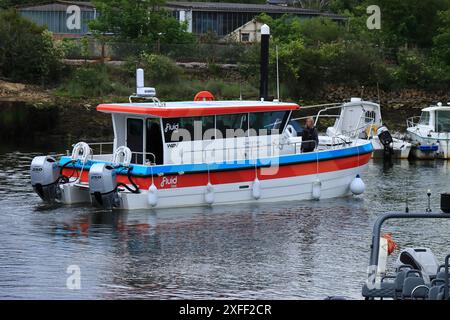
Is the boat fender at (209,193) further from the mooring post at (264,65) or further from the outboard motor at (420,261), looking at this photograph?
the outboard motor at (420,261)

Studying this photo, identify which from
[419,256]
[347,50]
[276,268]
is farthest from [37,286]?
[347,50]

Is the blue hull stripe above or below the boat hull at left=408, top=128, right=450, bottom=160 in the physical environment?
above

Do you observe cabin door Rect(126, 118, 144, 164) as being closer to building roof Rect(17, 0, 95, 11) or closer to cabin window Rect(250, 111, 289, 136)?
cabin window Rect(250, 111, 289, 136)

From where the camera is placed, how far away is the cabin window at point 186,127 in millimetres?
29453

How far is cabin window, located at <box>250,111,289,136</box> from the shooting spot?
3095 centimetres

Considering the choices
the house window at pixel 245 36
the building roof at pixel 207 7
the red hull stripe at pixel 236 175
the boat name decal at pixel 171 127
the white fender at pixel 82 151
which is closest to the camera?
the red hull stripe at pixel 236 175

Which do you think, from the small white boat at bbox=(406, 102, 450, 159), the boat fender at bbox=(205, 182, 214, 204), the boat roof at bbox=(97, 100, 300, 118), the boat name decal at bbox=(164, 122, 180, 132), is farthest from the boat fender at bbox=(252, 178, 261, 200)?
the small white boat at bbox=(406, 102, 450, 159)

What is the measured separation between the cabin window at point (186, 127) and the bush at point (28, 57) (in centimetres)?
2718

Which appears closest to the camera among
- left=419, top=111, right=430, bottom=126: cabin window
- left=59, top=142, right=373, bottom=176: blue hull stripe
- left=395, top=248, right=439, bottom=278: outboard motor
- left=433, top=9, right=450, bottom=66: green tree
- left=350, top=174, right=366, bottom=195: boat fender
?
left=395, top=248, right=439, bottom=278: outboard motor

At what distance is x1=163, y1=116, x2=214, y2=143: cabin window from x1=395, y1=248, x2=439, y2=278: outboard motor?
12891 millimetres

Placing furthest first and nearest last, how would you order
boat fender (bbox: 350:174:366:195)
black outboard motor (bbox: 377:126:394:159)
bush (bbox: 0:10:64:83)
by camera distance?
bush (bbox: 0:10:64:83) < black outboard motor (bbox: 377:126:394:159) < boat fender (bbox: 350:174:366:195)

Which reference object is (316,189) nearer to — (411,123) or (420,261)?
(420,261)

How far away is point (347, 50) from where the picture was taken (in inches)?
2403

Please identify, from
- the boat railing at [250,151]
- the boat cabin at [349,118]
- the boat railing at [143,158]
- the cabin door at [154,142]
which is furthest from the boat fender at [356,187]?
the boat cabin at [349,118]
